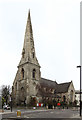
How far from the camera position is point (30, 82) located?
5606 cm

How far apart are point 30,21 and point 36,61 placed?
18.5m

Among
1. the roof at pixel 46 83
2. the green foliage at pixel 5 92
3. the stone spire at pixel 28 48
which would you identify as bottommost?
the green foliage at pixel 5 92

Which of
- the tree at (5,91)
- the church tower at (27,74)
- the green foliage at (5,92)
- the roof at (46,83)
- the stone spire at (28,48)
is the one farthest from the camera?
the tree at (5,91)

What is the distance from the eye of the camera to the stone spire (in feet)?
199

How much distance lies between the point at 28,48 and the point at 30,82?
14274 mm

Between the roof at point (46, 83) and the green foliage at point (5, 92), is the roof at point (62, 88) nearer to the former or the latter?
the roof at point (46, 83)

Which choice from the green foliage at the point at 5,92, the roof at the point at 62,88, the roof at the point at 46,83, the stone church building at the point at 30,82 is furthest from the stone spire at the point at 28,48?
the green foliage at the point at 5,92

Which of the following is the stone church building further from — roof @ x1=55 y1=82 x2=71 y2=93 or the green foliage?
the green foliage

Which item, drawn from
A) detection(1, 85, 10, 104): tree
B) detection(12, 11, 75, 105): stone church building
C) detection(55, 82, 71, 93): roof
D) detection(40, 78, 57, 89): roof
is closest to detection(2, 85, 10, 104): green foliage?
detection(1, 85, 10, 104): tree

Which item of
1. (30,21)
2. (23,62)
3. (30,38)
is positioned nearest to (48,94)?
(23,62)

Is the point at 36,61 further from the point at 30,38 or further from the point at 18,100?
the point at 18,100

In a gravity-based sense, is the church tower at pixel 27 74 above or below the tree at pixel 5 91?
above

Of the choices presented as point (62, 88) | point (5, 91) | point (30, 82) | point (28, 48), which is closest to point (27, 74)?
point (30, 82)

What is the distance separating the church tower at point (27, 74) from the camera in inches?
2167
